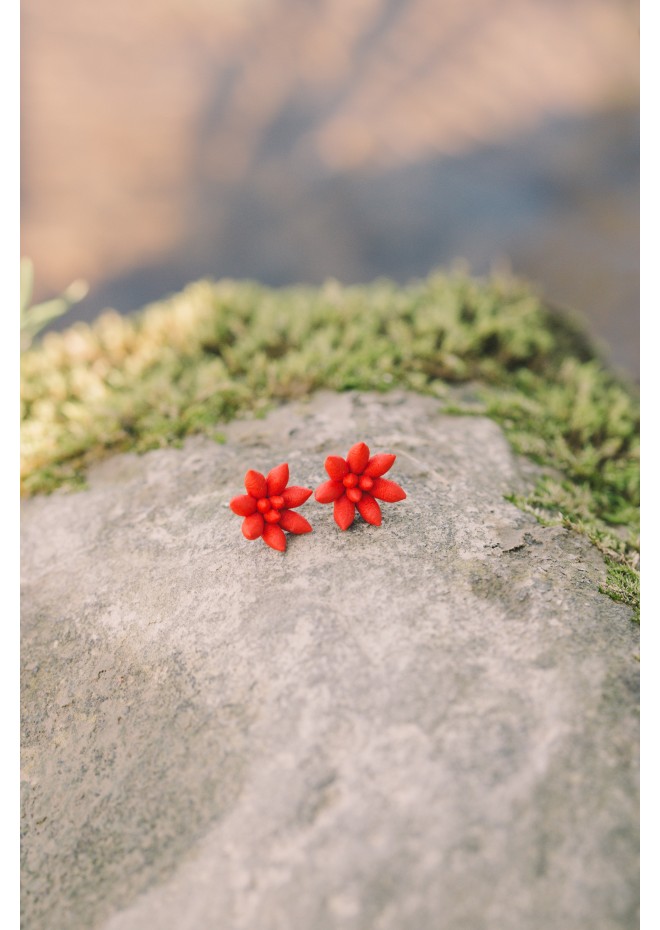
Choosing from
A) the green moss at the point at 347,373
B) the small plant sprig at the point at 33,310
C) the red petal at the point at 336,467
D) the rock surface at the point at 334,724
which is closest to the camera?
the rock surface at the point at 334,724

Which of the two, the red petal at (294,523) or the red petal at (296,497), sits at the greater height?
the red petal at (296,497)

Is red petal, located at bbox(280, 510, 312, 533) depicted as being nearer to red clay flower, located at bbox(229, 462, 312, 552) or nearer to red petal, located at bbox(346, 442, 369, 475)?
red clay flower, located at bbox(229, 462, 312, 552)

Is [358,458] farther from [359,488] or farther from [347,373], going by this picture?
[347,373]

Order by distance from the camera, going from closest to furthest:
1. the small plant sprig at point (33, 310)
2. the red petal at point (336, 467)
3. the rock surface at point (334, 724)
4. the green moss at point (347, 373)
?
the rock surface at point (334, 724)
the red petal at point (336, 467)
the green moss at point (347, 373)
the small plant sprig at point (33, 310)

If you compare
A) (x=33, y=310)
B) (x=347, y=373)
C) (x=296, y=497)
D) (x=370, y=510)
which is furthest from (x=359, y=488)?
(x=33, y=310)

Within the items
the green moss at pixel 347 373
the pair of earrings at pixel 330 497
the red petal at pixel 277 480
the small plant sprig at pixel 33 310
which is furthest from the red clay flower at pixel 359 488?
the small plant sprig at pixel 33 310

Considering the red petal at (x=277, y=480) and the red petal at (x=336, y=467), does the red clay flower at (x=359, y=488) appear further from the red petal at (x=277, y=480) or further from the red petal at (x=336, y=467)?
the red petal at (x=277, y=480)

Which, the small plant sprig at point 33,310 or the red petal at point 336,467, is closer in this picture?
the red petal at point 336,467

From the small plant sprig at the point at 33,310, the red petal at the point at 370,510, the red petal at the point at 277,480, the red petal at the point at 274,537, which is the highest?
the small plant sprig at the point at 33,310

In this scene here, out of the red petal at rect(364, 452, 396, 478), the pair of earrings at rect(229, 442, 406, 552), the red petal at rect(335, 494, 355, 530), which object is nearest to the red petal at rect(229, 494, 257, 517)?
the pair of earrings at rect(229, 442, 406, 552)
